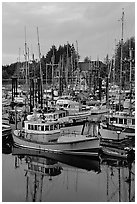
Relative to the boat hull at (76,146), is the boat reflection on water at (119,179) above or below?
below

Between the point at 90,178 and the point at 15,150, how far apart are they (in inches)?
230

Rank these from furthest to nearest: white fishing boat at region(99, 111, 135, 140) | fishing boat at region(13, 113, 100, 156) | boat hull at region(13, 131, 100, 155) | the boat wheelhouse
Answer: white fishing boat at region(99, 111, 135, 140) → the boat wheelhouse → fishing boat at region(13, 113, 100, 156) → boat hull at region(13, 131, 100, 155)

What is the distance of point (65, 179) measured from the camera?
13.4 metres

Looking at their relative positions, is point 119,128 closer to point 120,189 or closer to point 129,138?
point 129,138

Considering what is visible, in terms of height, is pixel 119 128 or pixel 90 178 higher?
pixel 119 128

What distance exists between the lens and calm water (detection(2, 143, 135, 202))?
11570mm

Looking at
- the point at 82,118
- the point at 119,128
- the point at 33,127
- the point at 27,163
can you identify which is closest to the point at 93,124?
the point at 82,118

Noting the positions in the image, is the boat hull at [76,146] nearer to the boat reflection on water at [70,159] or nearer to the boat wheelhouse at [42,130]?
the boat reflection on water at [70,159]

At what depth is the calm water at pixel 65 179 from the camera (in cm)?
1157

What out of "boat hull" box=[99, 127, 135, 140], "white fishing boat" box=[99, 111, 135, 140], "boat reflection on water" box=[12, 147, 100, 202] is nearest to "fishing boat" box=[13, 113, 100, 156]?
"boat reflection on water" box=[12, 147, 100, 202]

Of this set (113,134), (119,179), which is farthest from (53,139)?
(119,179)

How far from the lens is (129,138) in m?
17.3

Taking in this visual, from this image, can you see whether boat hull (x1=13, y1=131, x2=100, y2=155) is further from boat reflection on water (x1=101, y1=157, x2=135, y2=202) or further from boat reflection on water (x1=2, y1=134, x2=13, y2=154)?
boat reflection on water (x1=2, y1=134, x2=13, y2=154)

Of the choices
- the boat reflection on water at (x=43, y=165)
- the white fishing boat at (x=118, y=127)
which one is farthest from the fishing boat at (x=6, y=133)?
the white fishing boat at (x=118, y=127)
